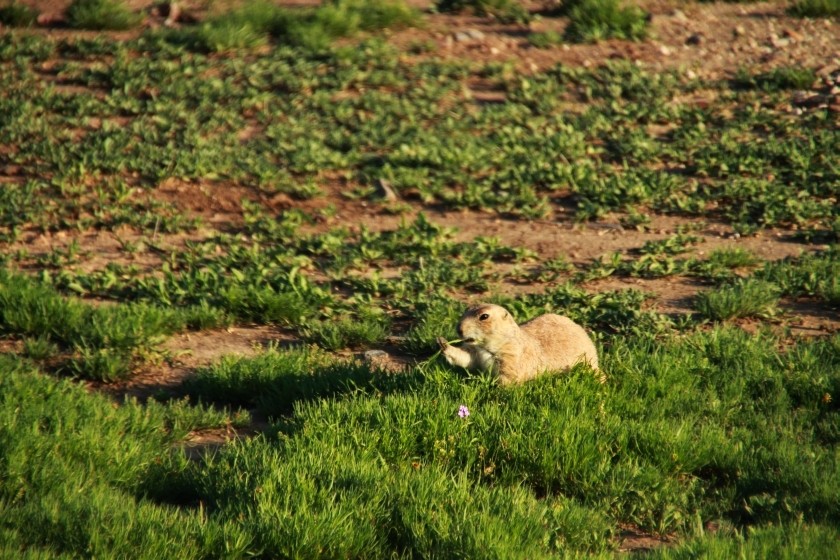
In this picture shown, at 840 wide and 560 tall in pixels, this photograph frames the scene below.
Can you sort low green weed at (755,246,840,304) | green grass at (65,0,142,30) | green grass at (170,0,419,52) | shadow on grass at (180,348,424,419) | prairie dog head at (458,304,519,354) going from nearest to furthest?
prairie dog head at (458,304,519,354)
shadow on grass at (180,348,424,419)
low green weed at (755,246,840,304)
green grass at (170,0,419,52)
green grass at (65,0,142,30)

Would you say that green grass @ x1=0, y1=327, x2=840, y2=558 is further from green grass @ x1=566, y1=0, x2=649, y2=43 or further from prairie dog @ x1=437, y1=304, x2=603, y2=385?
green grass @ x1=566, y1=0, x2=649, y2=43

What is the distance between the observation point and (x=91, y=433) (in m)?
5.81

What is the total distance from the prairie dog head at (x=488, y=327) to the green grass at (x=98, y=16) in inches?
350

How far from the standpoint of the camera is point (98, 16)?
43.0ft

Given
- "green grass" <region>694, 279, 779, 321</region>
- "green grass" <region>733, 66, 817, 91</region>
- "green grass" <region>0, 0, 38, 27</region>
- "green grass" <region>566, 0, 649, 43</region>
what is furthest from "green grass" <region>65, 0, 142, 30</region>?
"green grass" <region>694, 279, 779, 321</region>

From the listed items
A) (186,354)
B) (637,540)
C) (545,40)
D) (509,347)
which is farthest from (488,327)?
(545,40)

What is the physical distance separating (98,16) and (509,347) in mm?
9145

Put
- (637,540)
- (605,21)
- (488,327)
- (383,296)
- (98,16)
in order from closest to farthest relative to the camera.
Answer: (637,540)
(488,327)
(383,296)
(98,16)
(605,21)

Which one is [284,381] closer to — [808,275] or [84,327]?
[84,327]

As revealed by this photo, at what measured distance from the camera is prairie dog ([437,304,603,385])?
604 cm

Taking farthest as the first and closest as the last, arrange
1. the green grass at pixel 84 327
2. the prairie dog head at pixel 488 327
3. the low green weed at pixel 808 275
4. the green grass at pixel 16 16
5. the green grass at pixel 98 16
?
the green grass at pixel 16 16 < the green grass at pixel 98 16 < the low green weed at pixel 808 275 < the green grass at pixel 84 327 < the prairie dog head at pixel 488 327

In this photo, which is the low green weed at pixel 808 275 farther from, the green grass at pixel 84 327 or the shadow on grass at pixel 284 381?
the green grass at pixel 84 327

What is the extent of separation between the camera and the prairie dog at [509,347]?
604cm

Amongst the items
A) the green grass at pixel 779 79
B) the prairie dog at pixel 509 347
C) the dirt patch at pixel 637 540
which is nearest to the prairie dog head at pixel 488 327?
the prairie dog at pixel 509 347
